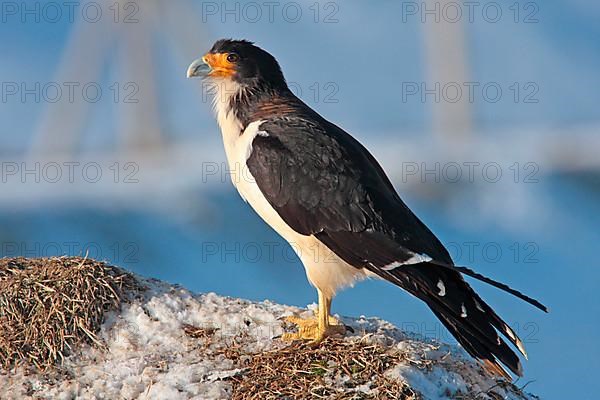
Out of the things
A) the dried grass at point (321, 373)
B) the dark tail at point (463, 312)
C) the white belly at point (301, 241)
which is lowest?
the dried grass at point (321, 373)

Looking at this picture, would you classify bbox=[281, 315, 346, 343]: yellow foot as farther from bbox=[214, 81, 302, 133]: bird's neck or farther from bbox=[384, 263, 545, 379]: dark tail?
bbox=[214, 81, 302, 133]: bird's neck

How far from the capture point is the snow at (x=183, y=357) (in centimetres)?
545

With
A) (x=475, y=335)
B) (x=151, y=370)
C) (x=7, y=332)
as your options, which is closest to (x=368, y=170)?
(x=475, y=335)

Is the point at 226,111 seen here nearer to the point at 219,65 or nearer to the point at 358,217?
the point at 219,65

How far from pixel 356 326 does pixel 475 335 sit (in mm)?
811

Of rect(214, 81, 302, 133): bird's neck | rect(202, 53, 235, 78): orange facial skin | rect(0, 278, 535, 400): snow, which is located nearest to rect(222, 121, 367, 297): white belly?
rect(214, 81, 302, 133): bird's neck

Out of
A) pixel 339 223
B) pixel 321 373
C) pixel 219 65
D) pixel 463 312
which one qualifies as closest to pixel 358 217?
pixel 339 223

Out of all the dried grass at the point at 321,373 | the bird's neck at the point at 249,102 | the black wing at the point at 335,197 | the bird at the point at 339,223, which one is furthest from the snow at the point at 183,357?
the bird's neck at the point at 249,102

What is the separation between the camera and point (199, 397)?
532cm

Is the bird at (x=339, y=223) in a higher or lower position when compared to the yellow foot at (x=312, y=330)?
higher

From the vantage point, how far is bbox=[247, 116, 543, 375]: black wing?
595 centimetres

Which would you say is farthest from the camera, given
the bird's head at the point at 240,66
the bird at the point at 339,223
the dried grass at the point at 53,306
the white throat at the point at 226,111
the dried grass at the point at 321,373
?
the bird's head at the point at 240,66

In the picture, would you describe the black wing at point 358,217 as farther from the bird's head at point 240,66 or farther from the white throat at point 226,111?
the bird's head at point 240,66

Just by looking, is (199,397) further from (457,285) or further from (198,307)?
(457,285)
